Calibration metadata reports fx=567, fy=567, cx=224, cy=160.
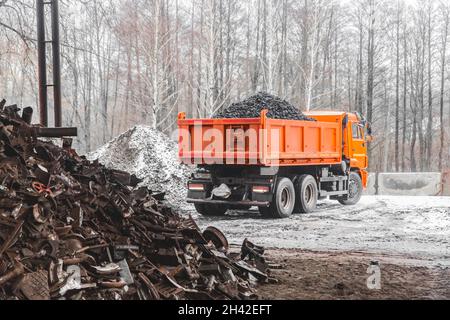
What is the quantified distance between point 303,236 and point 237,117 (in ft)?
13.8

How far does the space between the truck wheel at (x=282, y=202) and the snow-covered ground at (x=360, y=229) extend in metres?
0.26

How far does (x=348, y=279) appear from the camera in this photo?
279 inches

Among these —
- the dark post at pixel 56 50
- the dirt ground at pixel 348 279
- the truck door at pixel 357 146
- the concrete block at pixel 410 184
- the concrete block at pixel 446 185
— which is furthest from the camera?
the concrete block at pixel 410 184

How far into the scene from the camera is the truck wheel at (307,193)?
14.7m

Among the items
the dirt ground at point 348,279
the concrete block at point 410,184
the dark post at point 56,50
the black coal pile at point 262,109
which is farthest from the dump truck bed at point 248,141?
the concrete block at point 410,184

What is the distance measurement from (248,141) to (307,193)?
2.99m

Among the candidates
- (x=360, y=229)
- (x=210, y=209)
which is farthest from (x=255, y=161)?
(x=360, y=229)

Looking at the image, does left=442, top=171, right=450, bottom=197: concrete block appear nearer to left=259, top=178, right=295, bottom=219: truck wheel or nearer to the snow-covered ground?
the snow-covered ground

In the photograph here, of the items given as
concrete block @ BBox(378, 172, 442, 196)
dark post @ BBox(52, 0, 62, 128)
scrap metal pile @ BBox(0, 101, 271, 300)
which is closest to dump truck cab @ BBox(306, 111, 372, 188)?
concrete block @ BBox(378, 172, 442, 196)

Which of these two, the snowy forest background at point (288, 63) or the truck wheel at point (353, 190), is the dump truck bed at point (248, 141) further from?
the snowy forest background at point (288, 63)

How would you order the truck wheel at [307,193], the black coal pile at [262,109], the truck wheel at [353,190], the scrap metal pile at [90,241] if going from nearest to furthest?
1. the scrap metal pile at [90,241]
2. the black coal pile at [262,109]
3. the truck wheel at [307,193]
4. the truck wheel at [353,190]

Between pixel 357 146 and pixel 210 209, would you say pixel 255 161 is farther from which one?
pixel 357 146

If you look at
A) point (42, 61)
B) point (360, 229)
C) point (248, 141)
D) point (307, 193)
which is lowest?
point (360, 229)

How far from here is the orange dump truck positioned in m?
13.4
